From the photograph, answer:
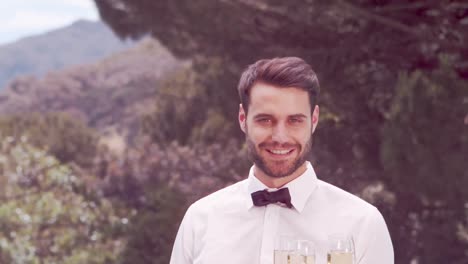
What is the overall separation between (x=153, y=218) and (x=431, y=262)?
3.95 m

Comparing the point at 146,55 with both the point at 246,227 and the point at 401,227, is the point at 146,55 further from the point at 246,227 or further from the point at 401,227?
the point at 246,227

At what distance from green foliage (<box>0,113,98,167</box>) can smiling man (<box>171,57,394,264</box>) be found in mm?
24161

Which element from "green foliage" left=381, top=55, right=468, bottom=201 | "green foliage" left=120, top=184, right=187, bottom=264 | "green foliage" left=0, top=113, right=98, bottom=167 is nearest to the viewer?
"green foliage" left=381, top=55, right=468, bottom=201

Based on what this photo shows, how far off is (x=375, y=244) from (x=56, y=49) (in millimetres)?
96064

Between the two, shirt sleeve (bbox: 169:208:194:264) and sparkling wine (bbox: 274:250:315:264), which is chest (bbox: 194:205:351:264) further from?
sparkling wine (bbox: 274:250:315:264)

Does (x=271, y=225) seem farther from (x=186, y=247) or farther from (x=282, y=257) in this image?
(x=282, y=257)

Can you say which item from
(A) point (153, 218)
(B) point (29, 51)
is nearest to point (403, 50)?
(A) point (153, 218)

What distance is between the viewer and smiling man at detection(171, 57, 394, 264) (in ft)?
8.85

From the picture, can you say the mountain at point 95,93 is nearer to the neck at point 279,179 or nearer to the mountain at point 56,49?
the mountain at point 56,49

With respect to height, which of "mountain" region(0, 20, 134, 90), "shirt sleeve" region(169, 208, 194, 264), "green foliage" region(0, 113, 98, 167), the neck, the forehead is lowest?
"mountain" region(0, 20, 134, 90)

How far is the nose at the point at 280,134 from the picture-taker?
8.82 feet

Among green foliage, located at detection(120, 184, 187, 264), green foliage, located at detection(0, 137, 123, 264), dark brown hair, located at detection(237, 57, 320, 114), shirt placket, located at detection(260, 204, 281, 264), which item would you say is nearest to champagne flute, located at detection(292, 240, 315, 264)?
shirt placket, located at detection(260, 204, 281, 264)

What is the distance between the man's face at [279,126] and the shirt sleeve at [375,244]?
0.26 meters

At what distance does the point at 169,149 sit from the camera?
14828mm
